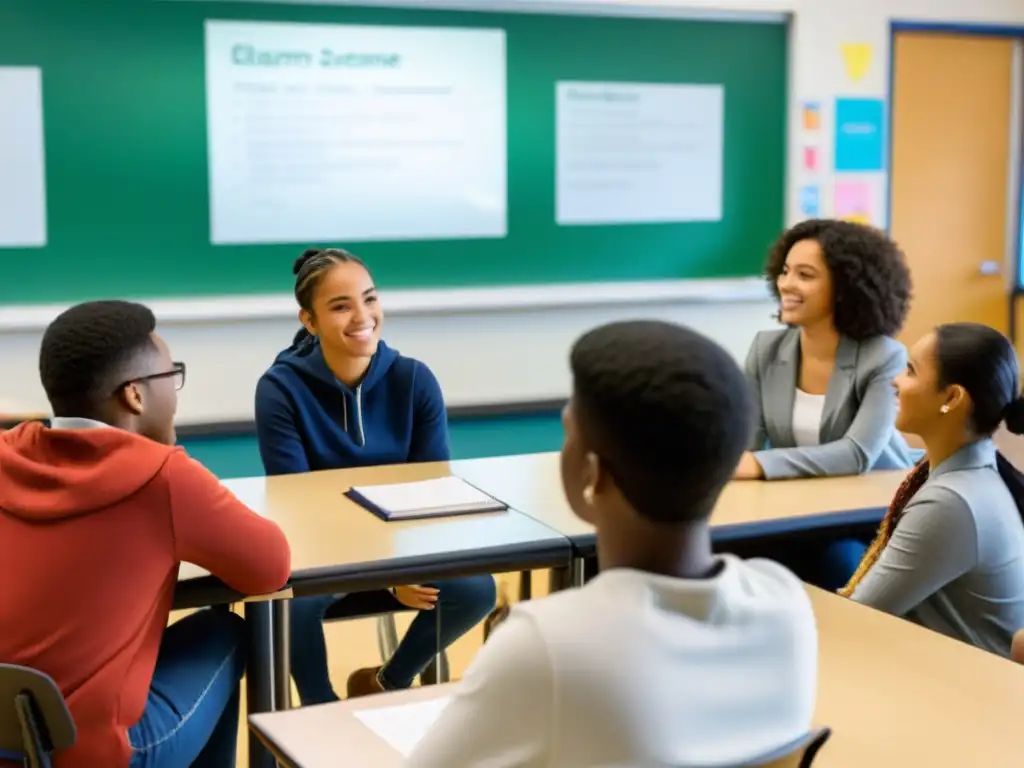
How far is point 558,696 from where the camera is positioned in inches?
43.7

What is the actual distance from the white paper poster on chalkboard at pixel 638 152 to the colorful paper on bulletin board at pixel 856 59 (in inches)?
21.0

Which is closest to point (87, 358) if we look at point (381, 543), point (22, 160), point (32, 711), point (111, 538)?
point (111, 538)

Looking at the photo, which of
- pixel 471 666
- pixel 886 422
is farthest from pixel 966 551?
pixel 471 666

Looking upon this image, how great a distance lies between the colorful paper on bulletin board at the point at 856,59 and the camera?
507cm

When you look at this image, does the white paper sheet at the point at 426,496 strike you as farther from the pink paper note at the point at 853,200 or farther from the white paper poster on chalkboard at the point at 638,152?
the pink paper note at the point at 853,200

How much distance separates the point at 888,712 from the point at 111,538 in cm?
110

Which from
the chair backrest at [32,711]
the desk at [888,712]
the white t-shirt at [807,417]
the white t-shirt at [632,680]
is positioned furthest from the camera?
the white t-shirt at [807,417]

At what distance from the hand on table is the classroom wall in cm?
172

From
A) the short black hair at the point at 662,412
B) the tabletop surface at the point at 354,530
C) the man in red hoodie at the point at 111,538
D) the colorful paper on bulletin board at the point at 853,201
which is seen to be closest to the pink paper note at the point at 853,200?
the colorful paper on bulletin board at the point at 853,201

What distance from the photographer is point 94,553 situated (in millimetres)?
1837

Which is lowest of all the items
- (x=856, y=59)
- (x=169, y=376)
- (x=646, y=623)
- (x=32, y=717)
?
(x=32, y=717)

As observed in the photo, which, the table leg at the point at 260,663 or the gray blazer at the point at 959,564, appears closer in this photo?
the gray blazer at the point at 959,564

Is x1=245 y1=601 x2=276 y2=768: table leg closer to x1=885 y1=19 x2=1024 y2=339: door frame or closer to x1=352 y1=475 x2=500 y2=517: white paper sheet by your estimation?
x1=352 y1=475 x2=500 y2=517: white paper sheet

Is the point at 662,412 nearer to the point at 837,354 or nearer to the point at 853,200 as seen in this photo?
Result: the point at 837,354
